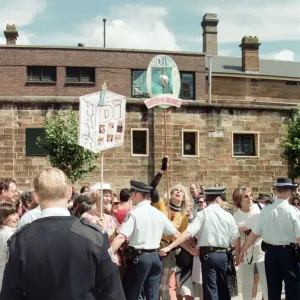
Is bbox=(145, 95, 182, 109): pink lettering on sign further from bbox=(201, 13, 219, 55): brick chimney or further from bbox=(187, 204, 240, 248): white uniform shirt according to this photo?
bbox=(201, 13, 219, 55): brick chimney

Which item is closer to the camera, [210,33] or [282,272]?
[282,272]

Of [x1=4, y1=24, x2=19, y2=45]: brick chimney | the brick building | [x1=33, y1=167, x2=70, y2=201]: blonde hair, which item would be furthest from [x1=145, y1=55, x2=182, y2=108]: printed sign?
[x1=4, y1=24, x2=19, y2=45]: brick chimney

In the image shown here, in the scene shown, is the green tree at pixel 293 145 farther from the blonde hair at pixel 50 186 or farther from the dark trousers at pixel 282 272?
the blonde hair at pixel 50 186

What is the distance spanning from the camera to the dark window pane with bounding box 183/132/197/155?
96.9 feet

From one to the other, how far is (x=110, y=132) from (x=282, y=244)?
129 inches

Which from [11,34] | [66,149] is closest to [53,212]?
[66,149]

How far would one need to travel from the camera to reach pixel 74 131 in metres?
26.4

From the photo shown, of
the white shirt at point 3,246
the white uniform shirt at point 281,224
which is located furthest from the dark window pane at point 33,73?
the white shirt at point 3,246


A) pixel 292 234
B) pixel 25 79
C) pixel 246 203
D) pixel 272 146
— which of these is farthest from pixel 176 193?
pixel 25 79

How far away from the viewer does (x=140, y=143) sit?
29.1 metres

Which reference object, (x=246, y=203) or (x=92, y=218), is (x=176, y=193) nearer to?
(x=246, y=203)

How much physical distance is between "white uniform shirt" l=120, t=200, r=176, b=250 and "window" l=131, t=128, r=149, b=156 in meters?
21.6

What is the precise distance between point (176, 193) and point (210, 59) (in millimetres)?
35313

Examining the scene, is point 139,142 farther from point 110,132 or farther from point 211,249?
point 211,249
